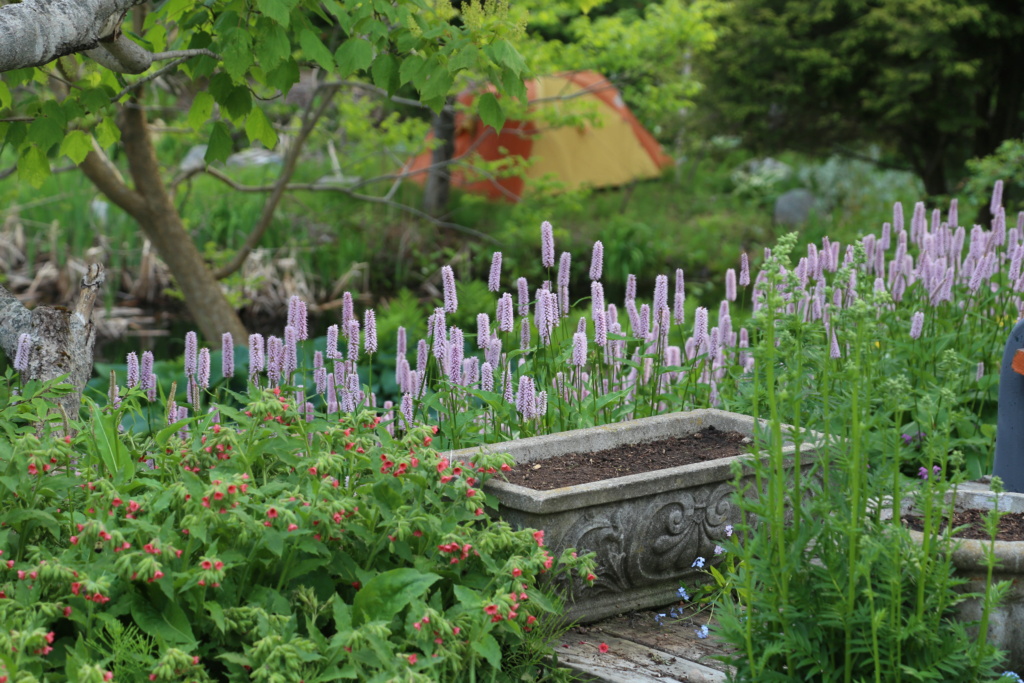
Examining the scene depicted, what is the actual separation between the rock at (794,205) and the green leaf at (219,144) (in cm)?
1336

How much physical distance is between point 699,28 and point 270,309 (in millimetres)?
5027

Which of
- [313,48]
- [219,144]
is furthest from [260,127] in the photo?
[313,48]

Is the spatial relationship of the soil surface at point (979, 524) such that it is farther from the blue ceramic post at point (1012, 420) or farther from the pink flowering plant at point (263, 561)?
the pink flowering plant at point (263, 561)

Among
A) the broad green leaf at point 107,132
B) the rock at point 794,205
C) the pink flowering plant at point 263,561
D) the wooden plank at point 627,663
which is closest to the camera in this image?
the pink flowering plant at point 263,561

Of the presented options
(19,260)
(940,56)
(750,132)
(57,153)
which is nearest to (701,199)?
(750,132)

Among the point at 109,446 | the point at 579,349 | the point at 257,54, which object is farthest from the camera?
the point at 257,54

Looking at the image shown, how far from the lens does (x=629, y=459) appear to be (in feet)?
10.6

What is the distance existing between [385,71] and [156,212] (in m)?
3.42

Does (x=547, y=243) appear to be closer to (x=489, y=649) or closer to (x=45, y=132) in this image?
(x=489, y=649)

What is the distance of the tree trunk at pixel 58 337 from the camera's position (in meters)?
3.30

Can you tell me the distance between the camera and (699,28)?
8.66m

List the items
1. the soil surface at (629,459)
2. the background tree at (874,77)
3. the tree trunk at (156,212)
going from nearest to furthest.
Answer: the soil surface at (629,459), the tree trunk at (156,212), the background tree at (874,77)

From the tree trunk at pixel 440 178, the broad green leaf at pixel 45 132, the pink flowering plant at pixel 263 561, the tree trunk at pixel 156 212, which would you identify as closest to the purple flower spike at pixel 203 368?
the pink flowering plant at pixel 263 561

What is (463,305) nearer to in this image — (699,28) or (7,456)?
(699,28)
